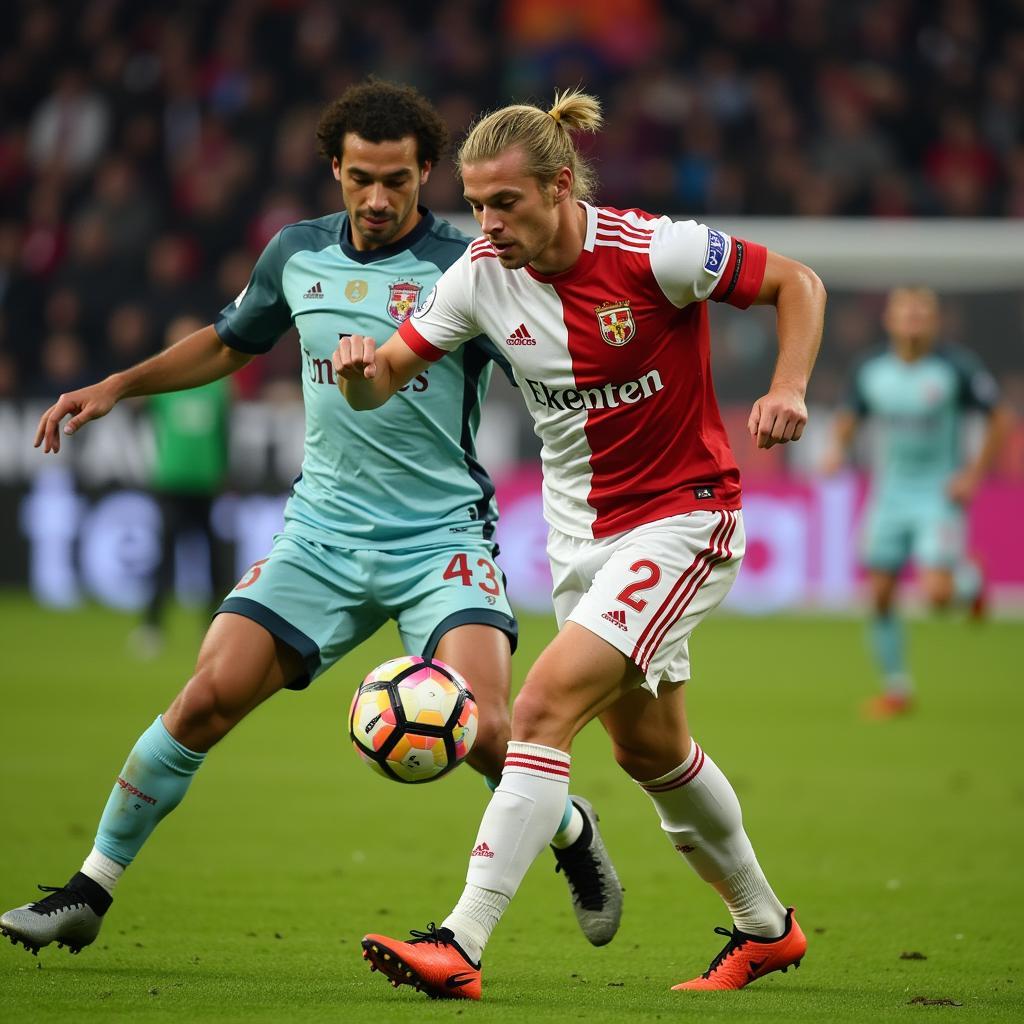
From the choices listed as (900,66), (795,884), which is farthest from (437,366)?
(900,66)

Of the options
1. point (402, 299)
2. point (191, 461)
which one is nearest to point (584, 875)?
point (402, 299)

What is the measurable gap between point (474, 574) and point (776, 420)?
4.31 ft

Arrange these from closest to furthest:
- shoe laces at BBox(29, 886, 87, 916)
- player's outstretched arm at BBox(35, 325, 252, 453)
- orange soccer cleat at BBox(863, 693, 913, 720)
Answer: shoe laces at BBox(29, 886, 87, 916), player's outstretched arm at BBox(35, 325, 252, 453), orange soccer cleat at BBox(863, 693, 913, 720)

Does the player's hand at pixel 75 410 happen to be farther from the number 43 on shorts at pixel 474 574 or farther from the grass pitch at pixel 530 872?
the grass pitch at pixel 530 872

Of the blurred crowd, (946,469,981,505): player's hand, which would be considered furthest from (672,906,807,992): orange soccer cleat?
the blurred crowd

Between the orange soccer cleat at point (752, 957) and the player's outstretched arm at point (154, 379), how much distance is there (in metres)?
2.25

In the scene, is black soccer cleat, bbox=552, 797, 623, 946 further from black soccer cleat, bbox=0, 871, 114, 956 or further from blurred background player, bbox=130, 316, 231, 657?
blurred background player, bbox=130, 316, 231, 657

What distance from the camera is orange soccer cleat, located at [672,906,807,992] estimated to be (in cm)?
479

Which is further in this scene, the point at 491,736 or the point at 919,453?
the point at 919,453

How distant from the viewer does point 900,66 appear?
833 inches

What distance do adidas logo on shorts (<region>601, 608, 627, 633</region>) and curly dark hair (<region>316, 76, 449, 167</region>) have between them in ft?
5.34

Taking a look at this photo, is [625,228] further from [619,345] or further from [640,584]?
[640,584]

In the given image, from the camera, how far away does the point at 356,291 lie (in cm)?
531

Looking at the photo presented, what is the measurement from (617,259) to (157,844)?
3517 mm
